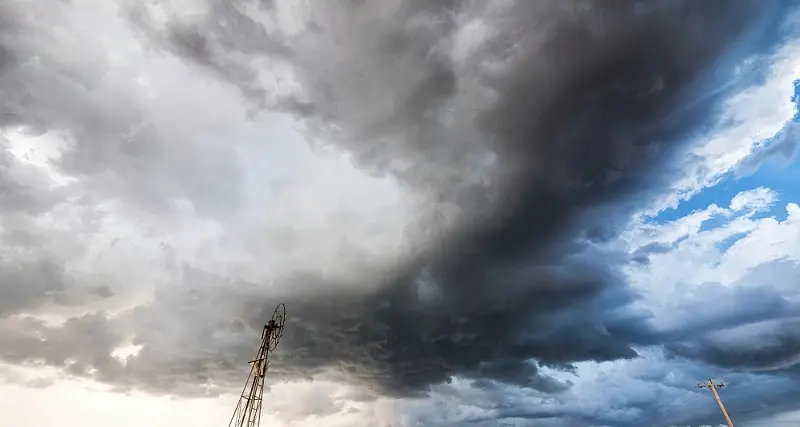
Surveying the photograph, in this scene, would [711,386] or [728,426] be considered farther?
[711,386]

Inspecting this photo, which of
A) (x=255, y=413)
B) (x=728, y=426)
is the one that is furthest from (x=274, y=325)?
(x=728, y=426)

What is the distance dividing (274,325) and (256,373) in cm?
1104

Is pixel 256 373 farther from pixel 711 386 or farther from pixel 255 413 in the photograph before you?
pixel 711 386

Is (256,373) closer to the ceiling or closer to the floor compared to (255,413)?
closer to the ceiling

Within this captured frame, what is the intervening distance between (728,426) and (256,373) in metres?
99.3

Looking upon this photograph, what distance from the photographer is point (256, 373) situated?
11881cm

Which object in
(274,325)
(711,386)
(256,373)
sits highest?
(274,325)

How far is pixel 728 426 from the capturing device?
11025 cm

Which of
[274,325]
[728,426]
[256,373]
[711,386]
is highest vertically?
[274,325]

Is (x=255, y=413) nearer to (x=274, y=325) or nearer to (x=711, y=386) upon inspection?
(x=274, y=325)

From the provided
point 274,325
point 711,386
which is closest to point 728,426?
point 711,386

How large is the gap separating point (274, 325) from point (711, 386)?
100 meters

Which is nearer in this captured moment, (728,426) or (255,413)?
(728,426)

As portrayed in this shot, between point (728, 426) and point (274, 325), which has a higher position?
point (274, 325)
